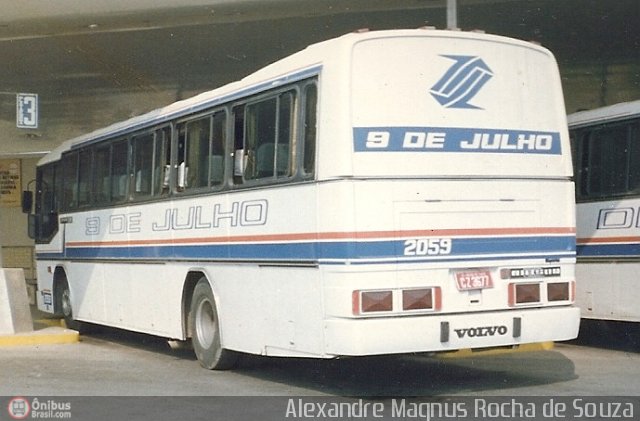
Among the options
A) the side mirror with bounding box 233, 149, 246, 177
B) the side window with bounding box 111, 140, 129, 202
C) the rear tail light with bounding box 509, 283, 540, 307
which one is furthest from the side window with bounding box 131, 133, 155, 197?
the rear tail light with bounding box 509, 283, 540, 307

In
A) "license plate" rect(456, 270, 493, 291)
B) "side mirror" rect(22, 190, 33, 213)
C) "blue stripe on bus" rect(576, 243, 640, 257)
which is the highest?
"side mirror" rect(22, 190, 33, 213)

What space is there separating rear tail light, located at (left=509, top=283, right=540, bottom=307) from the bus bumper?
0.27 ft

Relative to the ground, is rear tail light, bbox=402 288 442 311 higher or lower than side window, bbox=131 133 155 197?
lower

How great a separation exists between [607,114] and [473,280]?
4927mm

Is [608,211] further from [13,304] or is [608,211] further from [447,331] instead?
[13,304]

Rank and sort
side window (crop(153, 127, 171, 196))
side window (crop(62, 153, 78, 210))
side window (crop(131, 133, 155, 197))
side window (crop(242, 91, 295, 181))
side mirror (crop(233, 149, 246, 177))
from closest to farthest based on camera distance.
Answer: side window (crop(242, 91, 295, 181)) < side mirror (crop(233, 149, 246, 177)) < side window (crop(153, 127, 171, 196)) < side window (crop(131, 133, 155, 197)) < side window (crop(62, 153, 78, 210))

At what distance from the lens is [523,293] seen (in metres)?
9.48

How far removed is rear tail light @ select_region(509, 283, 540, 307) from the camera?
9430mm

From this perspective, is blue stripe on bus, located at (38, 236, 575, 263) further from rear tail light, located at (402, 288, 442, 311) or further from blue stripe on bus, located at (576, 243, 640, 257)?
blue stripe on bus, located at (576, 243, 640, 257)

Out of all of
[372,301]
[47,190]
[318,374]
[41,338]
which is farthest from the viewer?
[47,190]

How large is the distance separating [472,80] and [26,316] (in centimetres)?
798

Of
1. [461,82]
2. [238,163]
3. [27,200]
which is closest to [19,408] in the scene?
[238,163]

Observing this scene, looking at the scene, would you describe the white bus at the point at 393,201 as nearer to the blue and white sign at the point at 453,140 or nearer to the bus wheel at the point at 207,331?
the blue and white sign at the point at 453,140

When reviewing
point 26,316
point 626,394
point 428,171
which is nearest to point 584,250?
point 626,394
